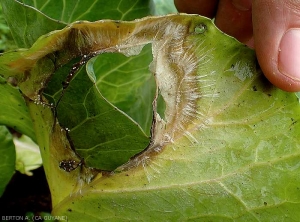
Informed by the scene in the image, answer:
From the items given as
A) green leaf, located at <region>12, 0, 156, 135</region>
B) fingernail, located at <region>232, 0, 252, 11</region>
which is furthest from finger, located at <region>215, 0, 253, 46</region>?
green leaf, located at <region>12, 0, 156, 135</region>

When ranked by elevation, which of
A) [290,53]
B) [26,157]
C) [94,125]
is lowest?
[26,157]

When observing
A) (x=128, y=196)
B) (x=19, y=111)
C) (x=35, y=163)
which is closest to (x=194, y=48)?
(x=128, y=196)

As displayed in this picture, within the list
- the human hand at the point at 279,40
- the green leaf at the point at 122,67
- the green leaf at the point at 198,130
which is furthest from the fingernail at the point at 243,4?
the green leaf at the point at 198,130

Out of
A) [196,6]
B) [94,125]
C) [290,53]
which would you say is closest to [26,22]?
[94,125]

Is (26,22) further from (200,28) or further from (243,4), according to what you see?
(243,4)

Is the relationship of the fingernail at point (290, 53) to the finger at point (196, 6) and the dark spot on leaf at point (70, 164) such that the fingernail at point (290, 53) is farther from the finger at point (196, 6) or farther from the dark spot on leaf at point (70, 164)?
the finger at point (196, 6)

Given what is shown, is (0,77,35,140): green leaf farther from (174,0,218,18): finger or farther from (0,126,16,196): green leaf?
(174,0,218,18): finger
